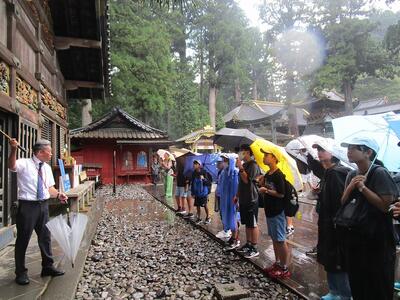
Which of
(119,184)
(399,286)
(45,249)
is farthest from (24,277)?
(119,184)

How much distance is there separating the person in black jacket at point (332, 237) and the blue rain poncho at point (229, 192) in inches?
102

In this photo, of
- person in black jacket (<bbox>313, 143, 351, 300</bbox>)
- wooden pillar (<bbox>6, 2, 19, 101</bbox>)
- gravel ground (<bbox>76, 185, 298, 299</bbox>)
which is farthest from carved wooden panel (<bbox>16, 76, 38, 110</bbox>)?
person in black jacket (<bbox>313, 143, 351, 300</bbox>)

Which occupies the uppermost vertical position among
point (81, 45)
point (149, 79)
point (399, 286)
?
point (149, 79)

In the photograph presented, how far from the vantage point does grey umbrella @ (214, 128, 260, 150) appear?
7.29 m

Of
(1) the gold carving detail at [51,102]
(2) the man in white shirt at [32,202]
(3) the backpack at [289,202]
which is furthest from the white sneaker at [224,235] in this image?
(1) the gold carving detail at [51,102]

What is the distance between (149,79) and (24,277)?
22.0m

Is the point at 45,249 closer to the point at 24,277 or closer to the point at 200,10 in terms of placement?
the point at 24,277

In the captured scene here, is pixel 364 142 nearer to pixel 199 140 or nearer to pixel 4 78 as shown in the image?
pixel 4 78

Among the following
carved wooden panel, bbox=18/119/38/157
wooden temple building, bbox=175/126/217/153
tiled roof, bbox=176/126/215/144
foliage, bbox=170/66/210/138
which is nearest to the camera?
carved wooden panel, bbox=18/119/38/157

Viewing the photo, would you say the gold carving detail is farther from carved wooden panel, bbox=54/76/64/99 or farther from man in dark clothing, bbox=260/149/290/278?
man in dark clothing, bbox=260/149/290/278

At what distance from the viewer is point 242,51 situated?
3366 centimetres

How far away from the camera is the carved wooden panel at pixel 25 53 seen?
5.93 metres

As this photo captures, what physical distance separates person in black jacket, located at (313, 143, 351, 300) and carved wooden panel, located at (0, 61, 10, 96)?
4.76m

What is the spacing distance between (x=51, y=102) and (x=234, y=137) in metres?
5.02
